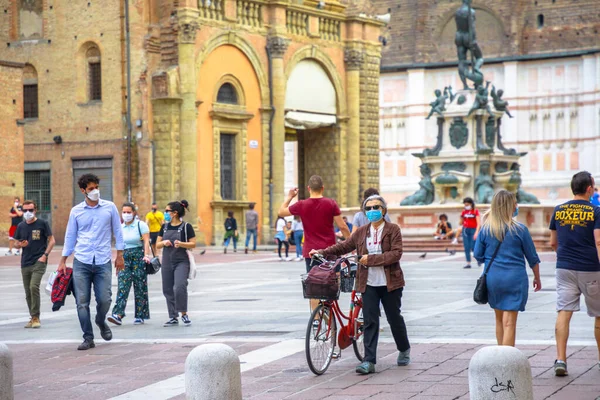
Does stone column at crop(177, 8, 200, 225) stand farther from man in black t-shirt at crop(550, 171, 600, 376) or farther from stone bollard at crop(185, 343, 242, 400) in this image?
stone bollard at crop(185, 343, 242, 400)

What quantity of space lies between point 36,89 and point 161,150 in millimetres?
5875

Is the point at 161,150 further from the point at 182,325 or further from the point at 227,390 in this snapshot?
the point at 227,390

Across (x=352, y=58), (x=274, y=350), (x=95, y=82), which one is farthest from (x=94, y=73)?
(x=274, y=350)

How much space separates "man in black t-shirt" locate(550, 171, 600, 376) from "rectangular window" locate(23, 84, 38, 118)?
36693 mm

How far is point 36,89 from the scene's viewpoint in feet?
151

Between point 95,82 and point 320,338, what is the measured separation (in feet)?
113

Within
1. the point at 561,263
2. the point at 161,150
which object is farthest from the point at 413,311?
the point at 161,150

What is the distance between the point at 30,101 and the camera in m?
46.1

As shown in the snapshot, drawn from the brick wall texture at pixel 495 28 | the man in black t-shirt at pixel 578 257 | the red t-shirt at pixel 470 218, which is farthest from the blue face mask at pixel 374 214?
the brick wall texture at pixel 495 28

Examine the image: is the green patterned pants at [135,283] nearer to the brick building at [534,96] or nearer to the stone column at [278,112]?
the stone column at [278,112]

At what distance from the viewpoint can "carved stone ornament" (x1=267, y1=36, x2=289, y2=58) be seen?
1837 inches

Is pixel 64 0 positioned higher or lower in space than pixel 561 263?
higher

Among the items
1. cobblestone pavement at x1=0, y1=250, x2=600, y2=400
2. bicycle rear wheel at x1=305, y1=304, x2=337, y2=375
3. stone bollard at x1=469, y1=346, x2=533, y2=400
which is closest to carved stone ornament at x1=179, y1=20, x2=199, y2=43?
cobblestone pavement at x1=0, y1=250, x2=600, y2=400

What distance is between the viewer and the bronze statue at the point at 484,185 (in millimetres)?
39938
